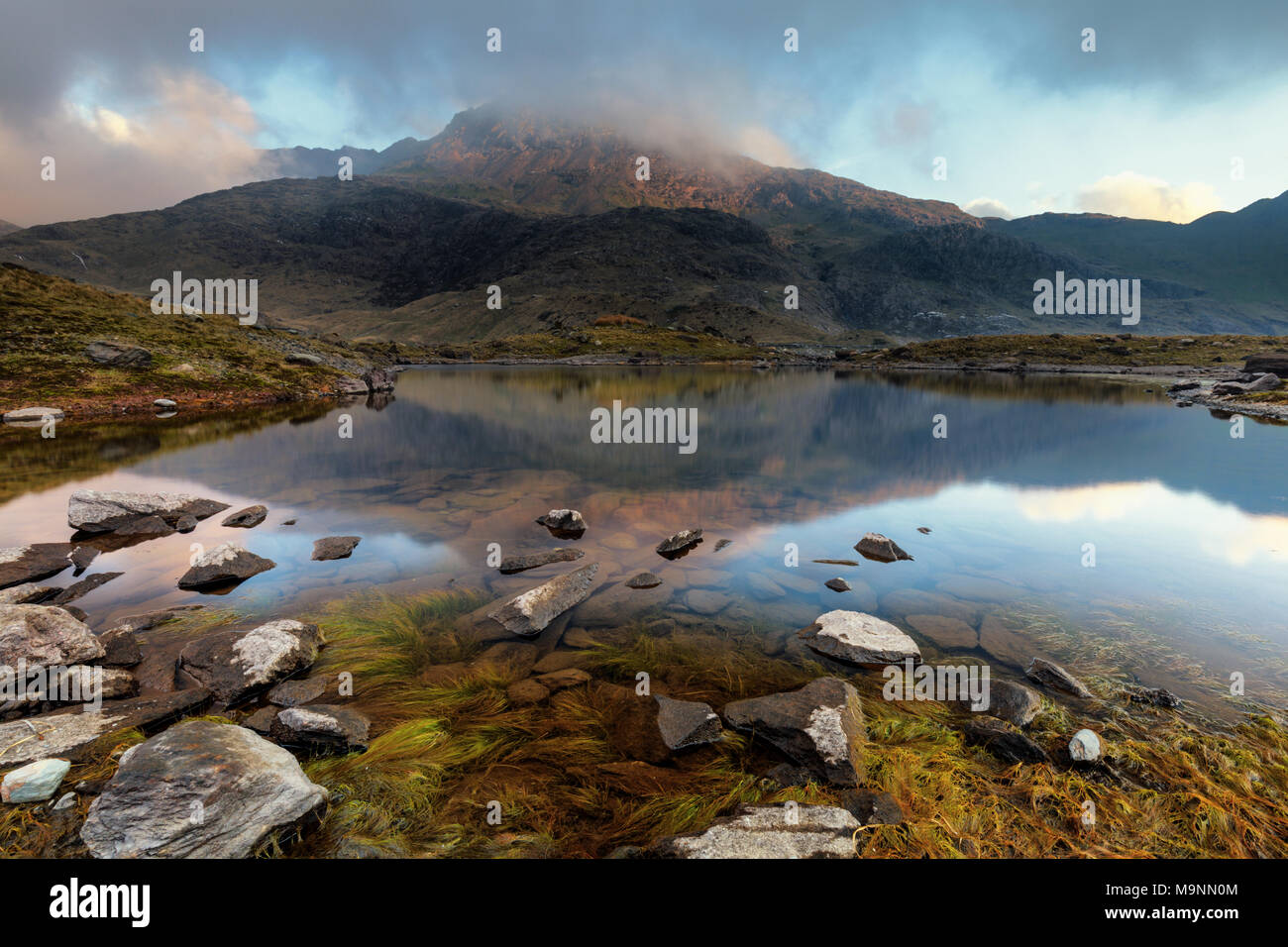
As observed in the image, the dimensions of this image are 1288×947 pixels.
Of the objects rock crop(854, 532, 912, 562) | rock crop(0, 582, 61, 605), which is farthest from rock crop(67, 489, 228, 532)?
rock crop(854, 532, 912, 562)

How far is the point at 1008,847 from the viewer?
4.82 m

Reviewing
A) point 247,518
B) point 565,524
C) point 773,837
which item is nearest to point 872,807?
point 773,837

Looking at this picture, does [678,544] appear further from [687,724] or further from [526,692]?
[687,724]

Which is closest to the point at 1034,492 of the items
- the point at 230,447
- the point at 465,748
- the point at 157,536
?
the point at 465,748

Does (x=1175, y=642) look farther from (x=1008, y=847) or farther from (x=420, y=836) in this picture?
(x=420, y=836)

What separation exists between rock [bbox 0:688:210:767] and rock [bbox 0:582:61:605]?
4900 mm

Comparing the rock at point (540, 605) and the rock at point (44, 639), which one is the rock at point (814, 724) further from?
the rock at point (44, 639)

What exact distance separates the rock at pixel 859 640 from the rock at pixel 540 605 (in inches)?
181

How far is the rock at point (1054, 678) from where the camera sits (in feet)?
24.3

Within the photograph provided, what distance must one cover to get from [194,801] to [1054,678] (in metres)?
10.7

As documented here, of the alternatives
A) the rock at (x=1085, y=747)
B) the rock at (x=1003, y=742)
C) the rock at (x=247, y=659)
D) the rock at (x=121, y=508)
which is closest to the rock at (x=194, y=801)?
the rock at (x=247, y=659)

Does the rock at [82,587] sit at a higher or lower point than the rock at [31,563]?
lower

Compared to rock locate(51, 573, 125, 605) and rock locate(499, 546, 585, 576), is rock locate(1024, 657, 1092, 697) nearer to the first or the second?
rock locate(499, 546, 585, 576)
